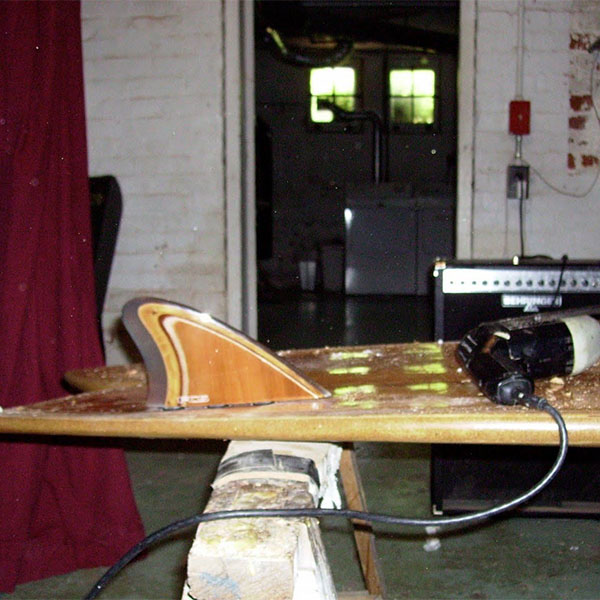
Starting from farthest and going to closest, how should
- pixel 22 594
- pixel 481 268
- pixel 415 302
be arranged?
pixel 415 302 → pixel 481 268 → pixel 22 594

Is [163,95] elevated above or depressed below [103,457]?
above

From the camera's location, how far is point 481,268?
1.94 metres

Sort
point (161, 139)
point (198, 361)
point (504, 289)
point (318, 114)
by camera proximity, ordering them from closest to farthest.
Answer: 1. point (198, 361)
2. point (504, 289)
3. point (161, 139)
4. point (318, 114)

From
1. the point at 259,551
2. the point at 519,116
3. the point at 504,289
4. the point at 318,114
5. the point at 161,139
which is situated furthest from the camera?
the point at 318,114

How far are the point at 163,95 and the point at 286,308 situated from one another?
159 inches

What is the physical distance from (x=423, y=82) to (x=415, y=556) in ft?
30.3

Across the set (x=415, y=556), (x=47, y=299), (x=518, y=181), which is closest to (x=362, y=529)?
(x=415, y=556)

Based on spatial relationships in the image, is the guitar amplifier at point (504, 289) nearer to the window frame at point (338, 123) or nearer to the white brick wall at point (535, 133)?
the white brick wall at point (535, 133)

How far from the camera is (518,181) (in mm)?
Result: 3148

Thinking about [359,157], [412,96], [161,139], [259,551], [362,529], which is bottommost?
[362,529]

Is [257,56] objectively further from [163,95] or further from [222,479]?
[222,479]

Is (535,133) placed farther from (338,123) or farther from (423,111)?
(423,111)

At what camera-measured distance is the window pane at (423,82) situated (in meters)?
10.1

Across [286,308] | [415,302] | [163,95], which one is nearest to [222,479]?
[163,95]
